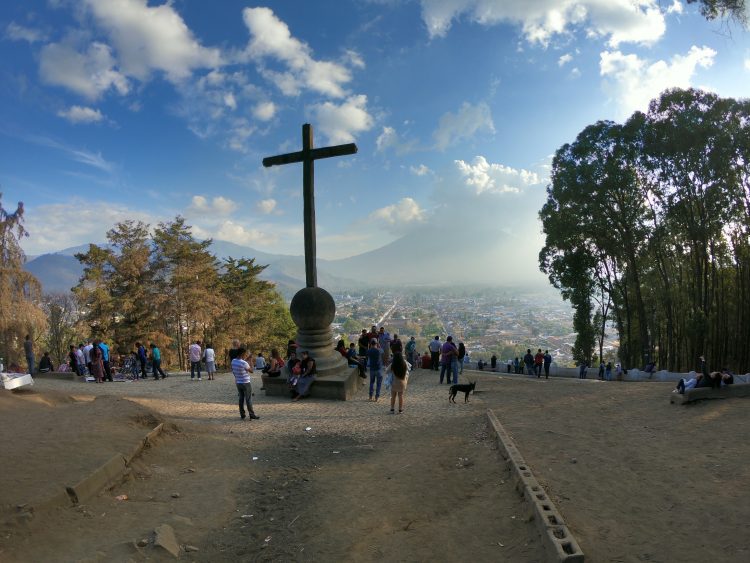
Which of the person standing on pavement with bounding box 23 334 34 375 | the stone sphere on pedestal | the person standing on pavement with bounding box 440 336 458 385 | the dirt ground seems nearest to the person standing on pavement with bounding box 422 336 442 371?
the person standing on pavement with bounding box 440 336 458 385

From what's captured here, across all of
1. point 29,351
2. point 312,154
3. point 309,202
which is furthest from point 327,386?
point 29,351

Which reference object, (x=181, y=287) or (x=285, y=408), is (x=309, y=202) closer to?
(x=285, y=408)

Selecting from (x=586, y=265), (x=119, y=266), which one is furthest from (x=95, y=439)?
(x=586, y=265)

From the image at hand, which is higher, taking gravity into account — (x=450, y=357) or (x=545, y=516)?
(x=450, y=357)

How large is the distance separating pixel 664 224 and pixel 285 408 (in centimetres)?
2054

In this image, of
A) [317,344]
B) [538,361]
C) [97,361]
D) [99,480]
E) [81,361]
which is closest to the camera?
[99,480]

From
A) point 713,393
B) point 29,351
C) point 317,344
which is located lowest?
point 713,393

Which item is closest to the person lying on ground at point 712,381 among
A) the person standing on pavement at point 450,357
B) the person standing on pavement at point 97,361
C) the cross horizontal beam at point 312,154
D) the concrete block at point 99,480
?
the person standing on pavement at point 450,357

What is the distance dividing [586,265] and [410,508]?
2381 centimetres

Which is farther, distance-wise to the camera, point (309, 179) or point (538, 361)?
point (538, 361)

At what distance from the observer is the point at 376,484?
5.69 m

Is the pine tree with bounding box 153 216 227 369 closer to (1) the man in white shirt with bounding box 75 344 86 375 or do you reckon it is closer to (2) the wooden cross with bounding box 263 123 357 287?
(1) the man in white shirt with bounding box 75 344 86 375

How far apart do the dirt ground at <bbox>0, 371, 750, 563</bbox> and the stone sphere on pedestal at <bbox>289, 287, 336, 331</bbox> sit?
11.0 feet

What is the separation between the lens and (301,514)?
4.96 m
